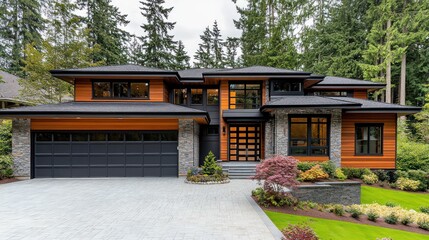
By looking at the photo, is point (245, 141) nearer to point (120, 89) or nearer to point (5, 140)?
point (120, 89)

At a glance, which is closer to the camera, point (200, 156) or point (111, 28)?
point (200, 156)

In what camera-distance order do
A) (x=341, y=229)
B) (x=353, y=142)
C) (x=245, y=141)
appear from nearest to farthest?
(x=341, y=229) → (x=353, y=142) → (x=245, y=141)

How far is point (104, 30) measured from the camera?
27734 millimetres

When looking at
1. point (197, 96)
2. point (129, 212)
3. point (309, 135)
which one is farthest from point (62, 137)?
point (309, 135)

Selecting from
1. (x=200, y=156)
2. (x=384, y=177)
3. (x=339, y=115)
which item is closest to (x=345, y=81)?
(x=339, y=115)

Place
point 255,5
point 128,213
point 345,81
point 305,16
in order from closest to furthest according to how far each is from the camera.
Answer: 1. point 128,213
2. point 345,81
3. point 305,16
4. point 255,5

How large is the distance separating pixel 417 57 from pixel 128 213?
30916 mm

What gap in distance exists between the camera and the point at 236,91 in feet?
52.0

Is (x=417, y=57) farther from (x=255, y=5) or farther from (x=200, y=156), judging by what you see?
(x=200, y=156)

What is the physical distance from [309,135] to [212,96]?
7167 mm

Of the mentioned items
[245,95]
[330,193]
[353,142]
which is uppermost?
[245,95]

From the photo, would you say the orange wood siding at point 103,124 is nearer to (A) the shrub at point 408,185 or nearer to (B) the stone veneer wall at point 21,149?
(B) the stone veneer wall at point 21,149

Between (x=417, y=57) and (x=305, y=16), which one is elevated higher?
(x=305, y=16)

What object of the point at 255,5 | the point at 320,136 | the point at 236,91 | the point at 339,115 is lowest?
the point at 320,136
